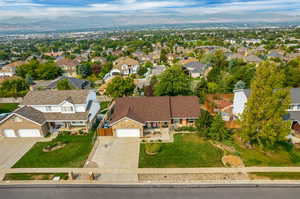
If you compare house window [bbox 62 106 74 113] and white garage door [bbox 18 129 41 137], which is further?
house window [bbox 62 106 74 113]

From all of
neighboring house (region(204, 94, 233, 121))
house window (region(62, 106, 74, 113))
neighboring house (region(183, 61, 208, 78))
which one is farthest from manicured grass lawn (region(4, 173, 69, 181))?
neighboring house (region(183, 61, 208, 78))

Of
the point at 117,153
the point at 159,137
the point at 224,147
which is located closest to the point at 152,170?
the point at 117,153

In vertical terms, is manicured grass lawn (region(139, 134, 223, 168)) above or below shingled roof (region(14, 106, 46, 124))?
below

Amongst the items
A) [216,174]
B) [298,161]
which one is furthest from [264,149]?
[216,174]

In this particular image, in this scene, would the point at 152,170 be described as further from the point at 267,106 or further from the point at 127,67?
the point at 127,67

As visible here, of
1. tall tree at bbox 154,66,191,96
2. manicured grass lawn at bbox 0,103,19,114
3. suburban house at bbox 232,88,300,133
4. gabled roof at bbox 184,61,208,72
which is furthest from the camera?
gabled roof at bbox 184,61,208,72

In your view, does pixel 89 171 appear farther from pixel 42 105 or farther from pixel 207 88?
pixel 207 88

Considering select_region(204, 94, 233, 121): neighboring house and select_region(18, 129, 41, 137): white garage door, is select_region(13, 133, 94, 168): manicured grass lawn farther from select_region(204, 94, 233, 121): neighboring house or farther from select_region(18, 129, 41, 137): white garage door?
select_region(204, 94, 233, 121): neighboring house
